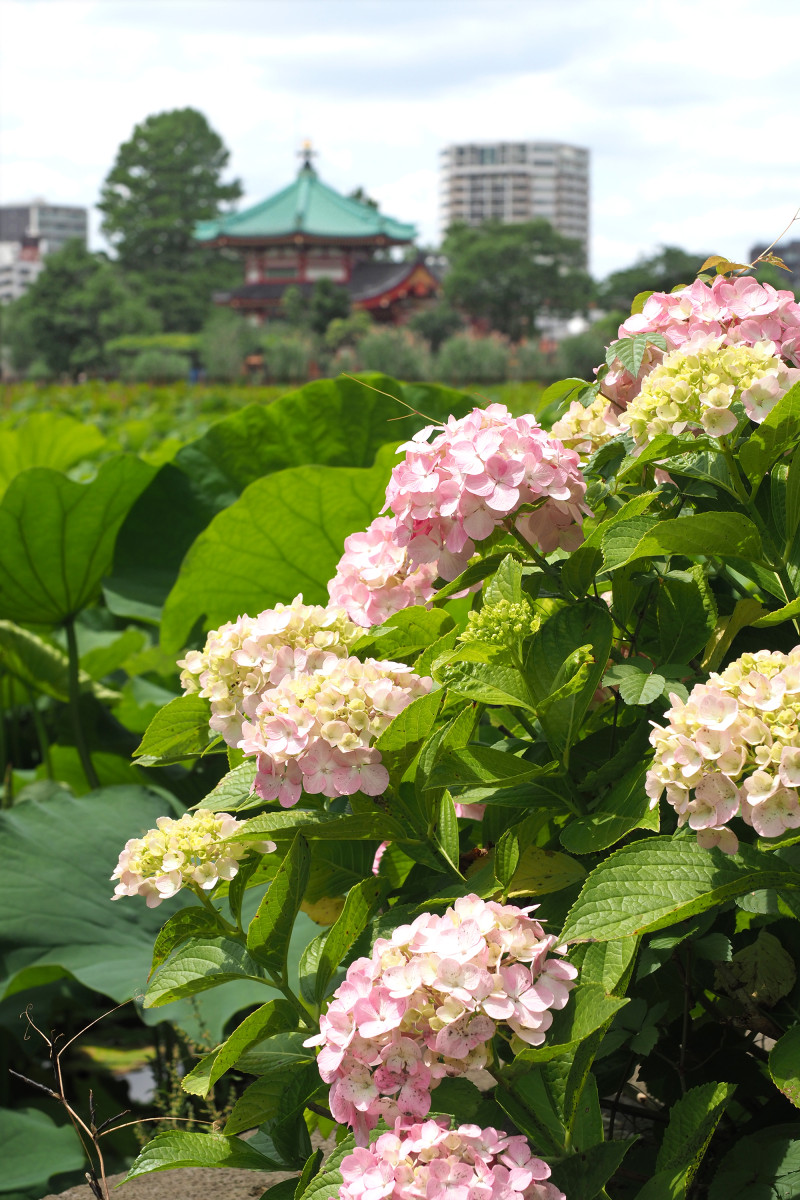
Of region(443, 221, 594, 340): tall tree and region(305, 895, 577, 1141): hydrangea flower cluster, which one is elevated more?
region(443, 221, 594, 340): tall tree

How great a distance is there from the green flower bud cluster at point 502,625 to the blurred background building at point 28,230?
8455 cm

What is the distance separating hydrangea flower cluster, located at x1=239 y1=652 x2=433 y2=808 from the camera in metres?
0.71

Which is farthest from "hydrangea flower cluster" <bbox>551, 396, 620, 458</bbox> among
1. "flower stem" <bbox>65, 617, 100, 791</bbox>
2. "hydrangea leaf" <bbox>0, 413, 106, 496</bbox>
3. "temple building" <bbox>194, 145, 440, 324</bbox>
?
"temple building" <bbox>194, 145, 440, 324</bbox>

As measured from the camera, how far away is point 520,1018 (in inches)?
24.6

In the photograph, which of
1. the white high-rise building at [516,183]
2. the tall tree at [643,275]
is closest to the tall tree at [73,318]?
the tall tree at [643,275]

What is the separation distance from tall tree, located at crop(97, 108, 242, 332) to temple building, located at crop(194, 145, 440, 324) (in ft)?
31.2

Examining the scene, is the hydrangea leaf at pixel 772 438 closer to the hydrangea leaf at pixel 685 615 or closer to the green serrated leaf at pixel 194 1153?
the hydrangea leaf at pixel 685 615

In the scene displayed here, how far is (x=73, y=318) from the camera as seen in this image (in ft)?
129

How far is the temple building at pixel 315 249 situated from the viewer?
120 feet

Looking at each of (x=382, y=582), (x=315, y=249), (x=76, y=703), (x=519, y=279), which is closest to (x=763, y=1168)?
(x=382, y=582)

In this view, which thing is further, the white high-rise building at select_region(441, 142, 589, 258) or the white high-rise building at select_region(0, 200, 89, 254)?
the white high-rise building at select_region(0, 200, 89, 254)

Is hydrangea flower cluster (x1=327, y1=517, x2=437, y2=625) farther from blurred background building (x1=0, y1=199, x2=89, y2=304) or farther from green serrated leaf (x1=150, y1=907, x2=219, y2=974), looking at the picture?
blurred background building (x1=0, y1=199, x2=89, y2=304)

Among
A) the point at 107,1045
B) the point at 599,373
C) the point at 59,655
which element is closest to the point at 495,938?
the point at 599,373

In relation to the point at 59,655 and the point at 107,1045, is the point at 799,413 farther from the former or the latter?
the point at 107,1045
